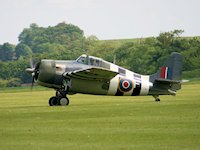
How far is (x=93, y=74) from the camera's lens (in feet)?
91.4

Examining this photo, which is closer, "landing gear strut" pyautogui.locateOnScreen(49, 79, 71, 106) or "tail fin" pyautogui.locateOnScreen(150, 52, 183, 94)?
"landing gear strut" pyautogui.locateOnScreen(49, 79, 71, 106)

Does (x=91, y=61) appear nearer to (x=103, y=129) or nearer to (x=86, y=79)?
(x=86, y=79)

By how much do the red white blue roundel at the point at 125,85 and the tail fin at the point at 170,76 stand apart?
1.58 metres

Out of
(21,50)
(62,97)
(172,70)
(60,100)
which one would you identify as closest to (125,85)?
(62,97)

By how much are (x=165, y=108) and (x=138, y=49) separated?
72302 millimetres

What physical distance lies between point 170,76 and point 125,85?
9.20 feet

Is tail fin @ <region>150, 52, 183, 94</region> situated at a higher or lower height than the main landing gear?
higher

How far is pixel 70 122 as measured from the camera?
18.6 m

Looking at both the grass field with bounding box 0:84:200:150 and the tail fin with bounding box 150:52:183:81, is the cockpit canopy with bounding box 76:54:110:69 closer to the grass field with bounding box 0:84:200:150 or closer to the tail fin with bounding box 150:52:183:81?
the tail fin with bounding box 150:52:183:81

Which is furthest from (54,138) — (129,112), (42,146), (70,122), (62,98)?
(62,98)

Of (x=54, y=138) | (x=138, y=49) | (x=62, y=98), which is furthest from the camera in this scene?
(x=138, y=49)

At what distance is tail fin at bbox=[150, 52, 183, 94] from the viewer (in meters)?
30.3

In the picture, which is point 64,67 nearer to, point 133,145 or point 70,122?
point 70,122

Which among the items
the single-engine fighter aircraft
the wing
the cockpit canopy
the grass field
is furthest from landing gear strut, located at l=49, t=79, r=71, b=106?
the grass field
